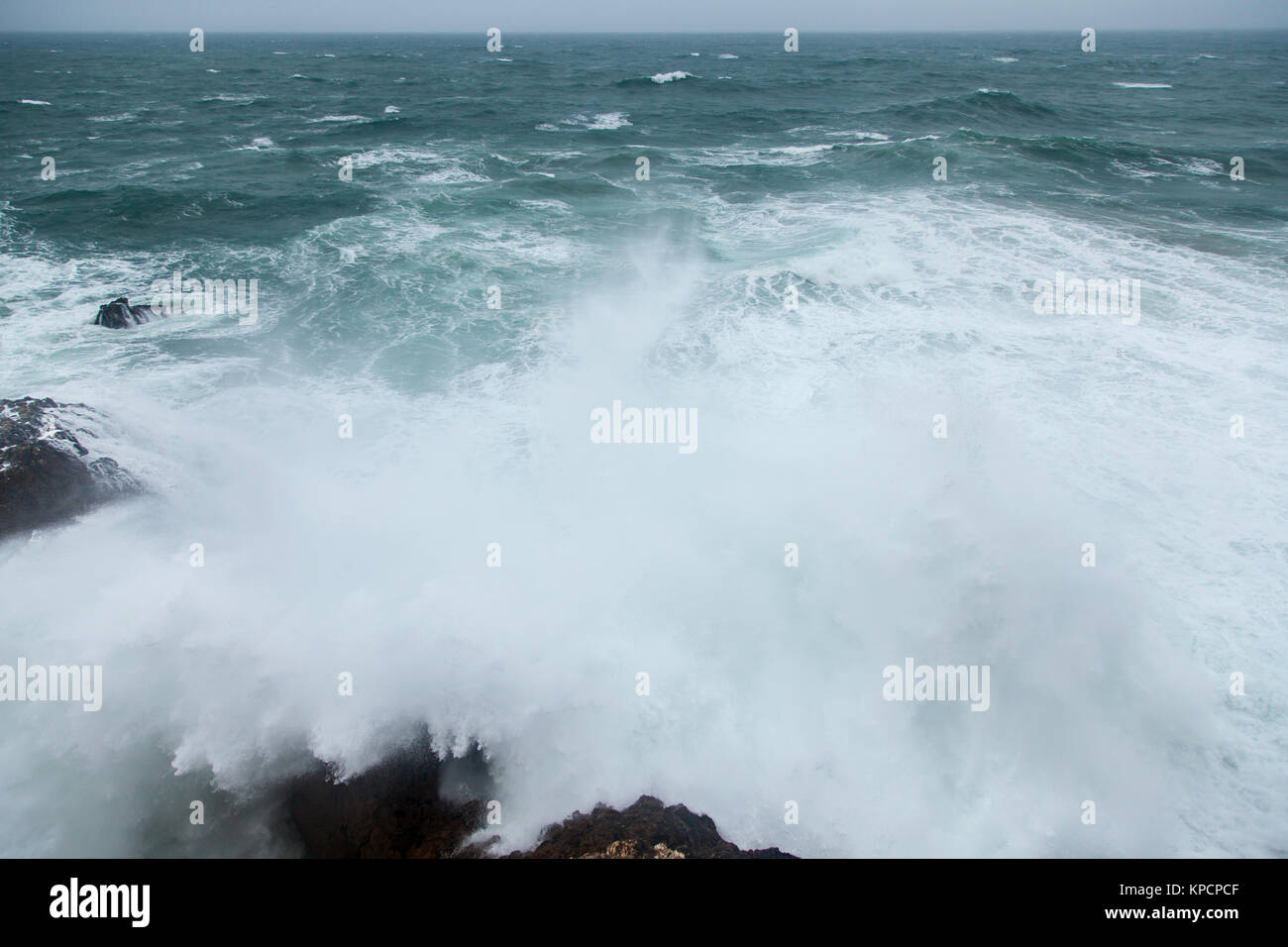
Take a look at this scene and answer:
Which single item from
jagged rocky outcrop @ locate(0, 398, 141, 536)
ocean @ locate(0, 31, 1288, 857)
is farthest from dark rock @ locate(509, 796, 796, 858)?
jagged rocky outcrop @ locate(0, 398, 141, 536)

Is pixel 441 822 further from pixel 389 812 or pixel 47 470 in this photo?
pixel 47 470

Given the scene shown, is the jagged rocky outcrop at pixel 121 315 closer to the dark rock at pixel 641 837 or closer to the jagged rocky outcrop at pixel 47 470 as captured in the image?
the jagged rocky outcrop at pixel 47 470

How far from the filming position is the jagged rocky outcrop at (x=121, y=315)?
1536 centimetres

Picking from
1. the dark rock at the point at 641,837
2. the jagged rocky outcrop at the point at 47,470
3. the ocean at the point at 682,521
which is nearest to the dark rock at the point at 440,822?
the dark rock at the point at 641,837

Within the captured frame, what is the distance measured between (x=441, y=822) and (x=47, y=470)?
8.84m

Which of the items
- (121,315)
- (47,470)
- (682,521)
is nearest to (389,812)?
(682,521)

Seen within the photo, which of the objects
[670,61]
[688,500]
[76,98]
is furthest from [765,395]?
[670,61]

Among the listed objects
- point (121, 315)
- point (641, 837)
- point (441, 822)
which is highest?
point (121, 315)

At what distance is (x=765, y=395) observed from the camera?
13438 millimetres

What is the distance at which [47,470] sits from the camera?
10.2 meters

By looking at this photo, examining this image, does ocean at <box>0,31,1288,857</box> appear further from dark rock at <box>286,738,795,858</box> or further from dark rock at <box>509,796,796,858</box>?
dark rock at <box>509,796,796,858</box>

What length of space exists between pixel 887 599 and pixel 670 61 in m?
Answer: 101

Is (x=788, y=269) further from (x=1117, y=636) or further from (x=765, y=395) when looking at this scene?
(x=1117, y=636)

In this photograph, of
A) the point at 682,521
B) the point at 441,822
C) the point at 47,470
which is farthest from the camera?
the point at 682,521
